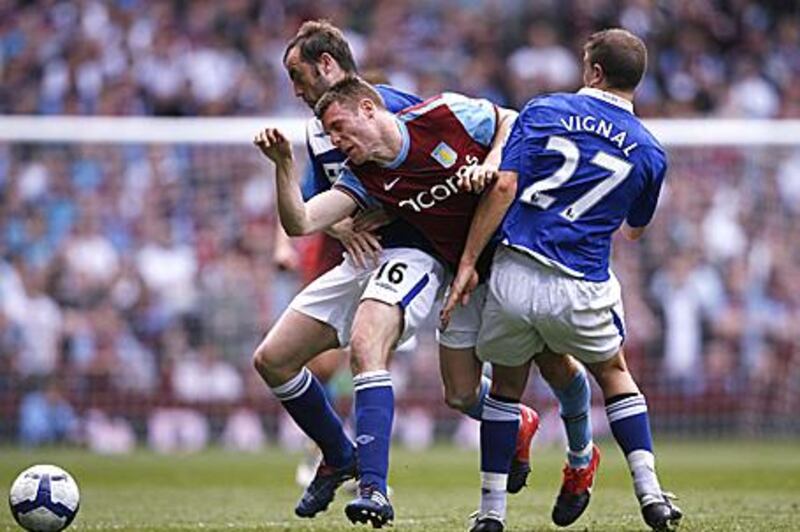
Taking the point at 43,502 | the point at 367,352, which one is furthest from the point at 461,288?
the point at 43,502

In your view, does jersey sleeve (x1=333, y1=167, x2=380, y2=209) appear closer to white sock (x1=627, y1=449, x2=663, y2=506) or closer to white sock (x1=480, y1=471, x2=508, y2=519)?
white sock (x1=480, y1=471, x2=508, y2=519)

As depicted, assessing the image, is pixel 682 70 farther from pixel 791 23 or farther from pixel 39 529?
pixel 39 529

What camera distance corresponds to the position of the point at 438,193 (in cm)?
742

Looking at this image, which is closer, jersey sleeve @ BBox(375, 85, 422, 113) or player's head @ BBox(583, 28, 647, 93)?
player's head @ BBox(583, 28, 647, 93)

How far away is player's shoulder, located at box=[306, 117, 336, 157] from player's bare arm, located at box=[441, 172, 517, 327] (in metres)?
1.06

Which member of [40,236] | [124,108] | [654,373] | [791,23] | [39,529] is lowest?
[39,529]

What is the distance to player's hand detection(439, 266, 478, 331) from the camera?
23.6ft

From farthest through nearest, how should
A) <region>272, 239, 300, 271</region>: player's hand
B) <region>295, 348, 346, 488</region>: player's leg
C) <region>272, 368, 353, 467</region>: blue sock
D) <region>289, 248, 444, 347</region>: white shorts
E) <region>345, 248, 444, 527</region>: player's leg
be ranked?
<region>295, 348, 346, 488</region>: player's leg → <region>272, 239, 300, 271</region>: player's hand → <region>272, 368, 353, 467</region>: blue sock → <region>289, 248, 444, 347</region>: white shorts → <region>345, 248, 444, 527</region>: player's leg

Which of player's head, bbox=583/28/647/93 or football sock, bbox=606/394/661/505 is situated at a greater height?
player's head, bbox=583/28/647/93

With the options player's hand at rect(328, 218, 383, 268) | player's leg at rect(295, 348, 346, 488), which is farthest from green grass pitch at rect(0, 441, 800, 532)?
player's hand at rect(328, 218, 383, 268)

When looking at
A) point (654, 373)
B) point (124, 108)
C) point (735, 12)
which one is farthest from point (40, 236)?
point (735, 12)

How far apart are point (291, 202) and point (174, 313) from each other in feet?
31.1

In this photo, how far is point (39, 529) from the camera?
7199 millimetres

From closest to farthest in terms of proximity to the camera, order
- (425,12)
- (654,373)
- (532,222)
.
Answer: (532,222)
(654,373)
(425,12)
